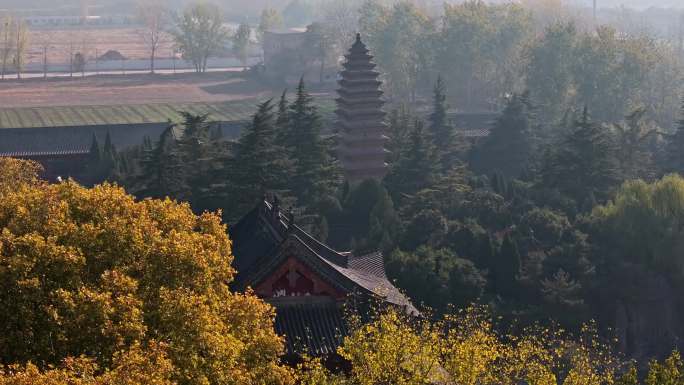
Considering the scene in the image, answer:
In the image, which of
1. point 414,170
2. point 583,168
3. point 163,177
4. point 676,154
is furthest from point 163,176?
point 676,154

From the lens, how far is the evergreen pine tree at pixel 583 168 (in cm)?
6062

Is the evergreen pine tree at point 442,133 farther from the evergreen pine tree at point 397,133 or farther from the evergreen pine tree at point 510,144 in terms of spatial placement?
the evergreen pine tree at point 510,144

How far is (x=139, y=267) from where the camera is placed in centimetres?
2680

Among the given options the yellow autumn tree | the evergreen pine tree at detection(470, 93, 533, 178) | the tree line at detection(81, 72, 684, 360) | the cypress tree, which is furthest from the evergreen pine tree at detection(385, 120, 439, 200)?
the yellow autumn tree

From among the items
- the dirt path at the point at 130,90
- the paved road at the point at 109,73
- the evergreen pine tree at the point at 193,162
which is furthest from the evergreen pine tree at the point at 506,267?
the paved road at the point at 109,73

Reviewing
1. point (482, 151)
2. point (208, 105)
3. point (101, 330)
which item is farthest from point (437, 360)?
point (208, 105)

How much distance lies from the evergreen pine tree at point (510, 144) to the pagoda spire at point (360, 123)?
326 inches

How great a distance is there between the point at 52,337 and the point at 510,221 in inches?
1349

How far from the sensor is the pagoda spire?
69.8 m

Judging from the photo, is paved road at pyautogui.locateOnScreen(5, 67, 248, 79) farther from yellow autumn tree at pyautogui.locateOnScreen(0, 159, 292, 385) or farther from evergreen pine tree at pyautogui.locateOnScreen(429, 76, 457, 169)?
yellow autumn tree at pyautogui.locateOnScreen(0, 159, 292, 385)

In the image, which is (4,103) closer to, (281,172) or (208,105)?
(208,105)

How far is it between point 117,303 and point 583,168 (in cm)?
4019

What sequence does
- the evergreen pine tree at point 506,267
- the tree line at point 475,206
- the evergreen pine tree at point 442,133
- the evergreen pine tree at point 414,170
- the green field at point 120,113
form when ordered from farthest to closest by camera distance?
the green field at point 120,113, the evergreen pine tree at point 442,133, the evergreen pine tree at point 414,170, the evergreen pine tree at point 506,267, the tree line at point 475,206

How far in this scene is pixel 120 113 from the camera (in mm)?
105938
